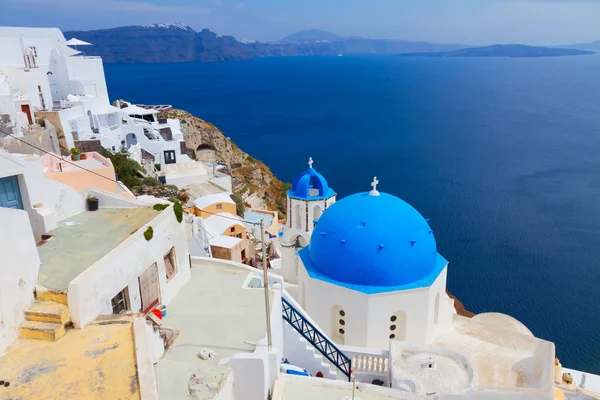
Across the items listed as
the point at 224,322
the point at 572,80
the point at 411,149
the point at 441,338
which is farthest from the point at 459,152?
the point at 572,80

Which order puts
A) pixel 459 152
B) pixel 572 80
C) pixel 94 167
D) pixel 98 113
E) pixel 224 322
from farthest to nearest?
pixel 572 80
pixel 459 152
pixel 98 113
pixel 94 167
pixel 224 322

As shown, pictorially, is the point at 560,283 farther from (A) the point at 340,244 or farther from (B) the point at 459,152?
(B) the point at 459,152

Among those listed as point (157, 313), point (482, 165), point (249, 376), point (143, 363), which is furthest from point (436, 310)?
point (482, 165)

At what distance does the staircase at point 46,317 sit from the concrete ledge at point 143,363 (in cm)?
148

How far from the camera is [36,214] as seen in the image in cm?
1120

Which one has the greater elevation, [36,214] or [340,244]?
[36,214]

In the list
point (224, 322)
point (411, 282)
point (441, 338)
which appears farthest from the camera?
point (441, 338)

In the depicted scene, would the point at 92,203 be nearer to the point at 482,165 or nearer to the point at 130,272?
the point at 130,272

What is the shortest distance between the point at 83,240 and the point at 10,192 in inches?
93.0

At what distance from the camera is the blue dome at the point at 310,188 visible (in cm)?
2159

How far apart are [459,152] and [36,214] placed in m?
76.4

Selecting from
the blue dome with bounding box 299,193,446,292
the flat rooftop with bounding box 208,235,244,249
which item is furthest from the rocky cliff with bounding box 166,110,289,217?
the blue dome with bounding box 299,193,446,292

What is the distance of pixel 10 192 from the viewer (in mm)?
11109

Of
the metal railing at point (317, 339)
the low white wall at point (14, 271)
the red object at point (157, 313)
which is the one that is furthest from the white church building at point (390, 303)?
the low white wall at point (14, 271)
